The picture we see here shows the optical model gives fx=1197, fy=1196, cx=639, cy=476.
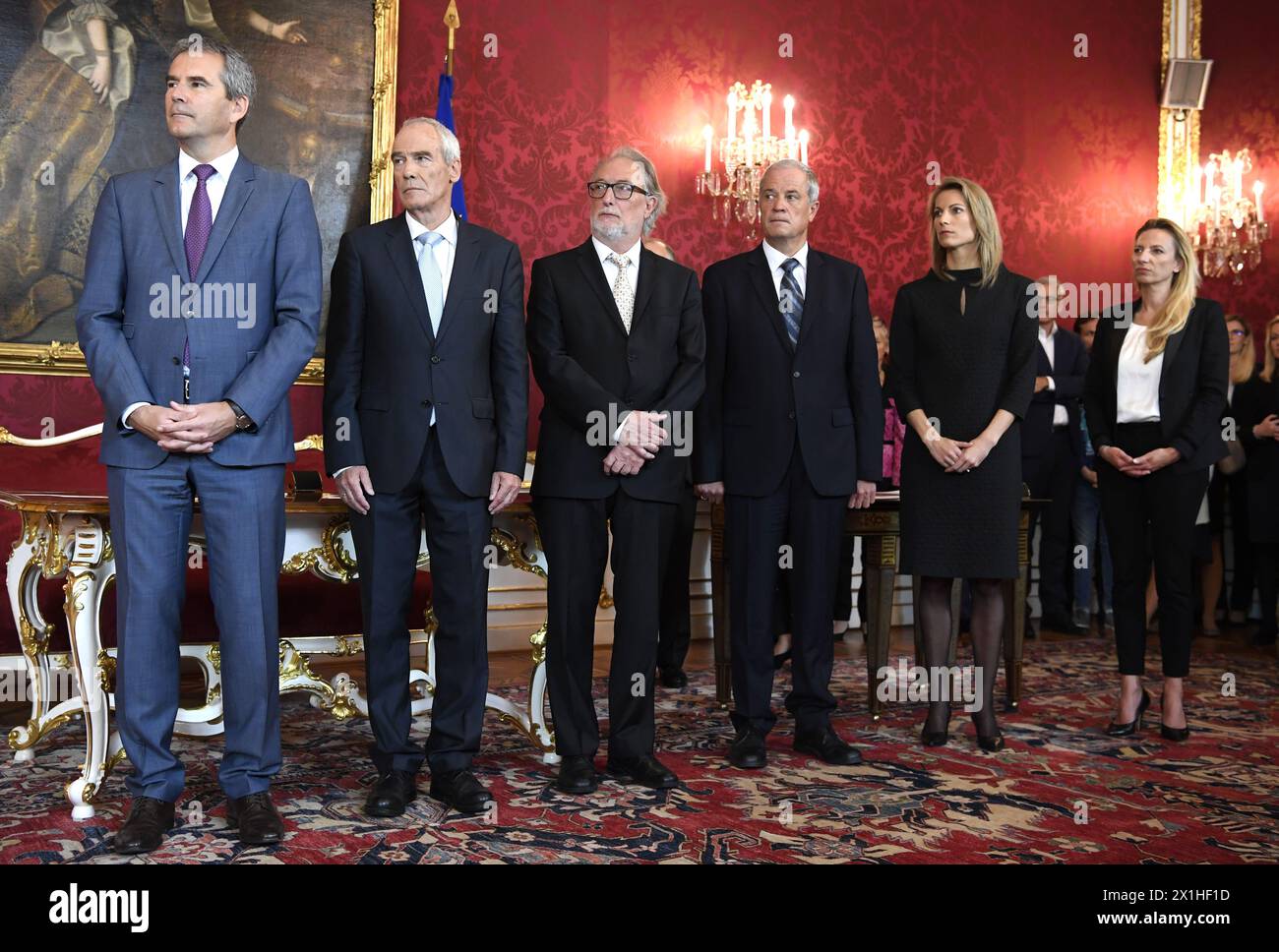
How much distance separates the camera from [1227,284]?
7625 mm

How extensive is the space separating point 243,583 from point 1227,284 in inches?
272

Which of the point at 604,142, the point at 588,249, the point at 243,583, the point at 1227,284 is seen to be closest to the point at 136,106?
the point at 604,142

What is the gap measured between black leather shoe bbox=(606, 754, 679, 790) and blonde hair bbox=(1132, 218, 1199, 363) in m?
2.18

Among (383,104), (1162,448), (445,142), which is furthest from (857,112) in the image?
(445,142)

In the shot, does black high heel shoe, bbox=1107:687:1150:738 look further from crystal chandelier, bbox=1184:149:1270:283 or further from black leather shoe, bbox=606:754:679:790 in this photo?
crystal chandelier, bbox=1184:149:1270:283

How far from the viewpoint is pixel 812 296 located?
357 centimetres

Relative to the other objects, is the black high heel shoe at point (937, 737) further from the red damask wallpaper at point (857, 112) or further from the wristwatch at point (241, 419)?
the red damask wallpaper at point (857, 112)

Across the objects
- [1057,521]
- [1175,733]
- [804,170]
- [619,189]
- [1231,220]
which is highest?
[1231,220]

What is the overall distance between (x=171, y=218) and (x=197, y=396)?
413 mm

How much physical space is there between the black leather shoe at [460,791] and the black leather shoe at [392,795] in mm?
63

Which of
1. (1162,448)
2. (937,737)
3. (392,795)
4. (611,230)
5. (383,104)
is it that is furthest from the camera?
(383,104)

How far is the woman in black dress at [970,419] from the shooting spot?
12.1 feet

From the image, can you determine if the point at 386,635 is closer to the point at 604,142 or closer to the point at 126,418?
the point at 126,418

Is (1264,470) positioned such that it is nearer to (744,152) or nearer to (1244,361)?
(1244,361)
